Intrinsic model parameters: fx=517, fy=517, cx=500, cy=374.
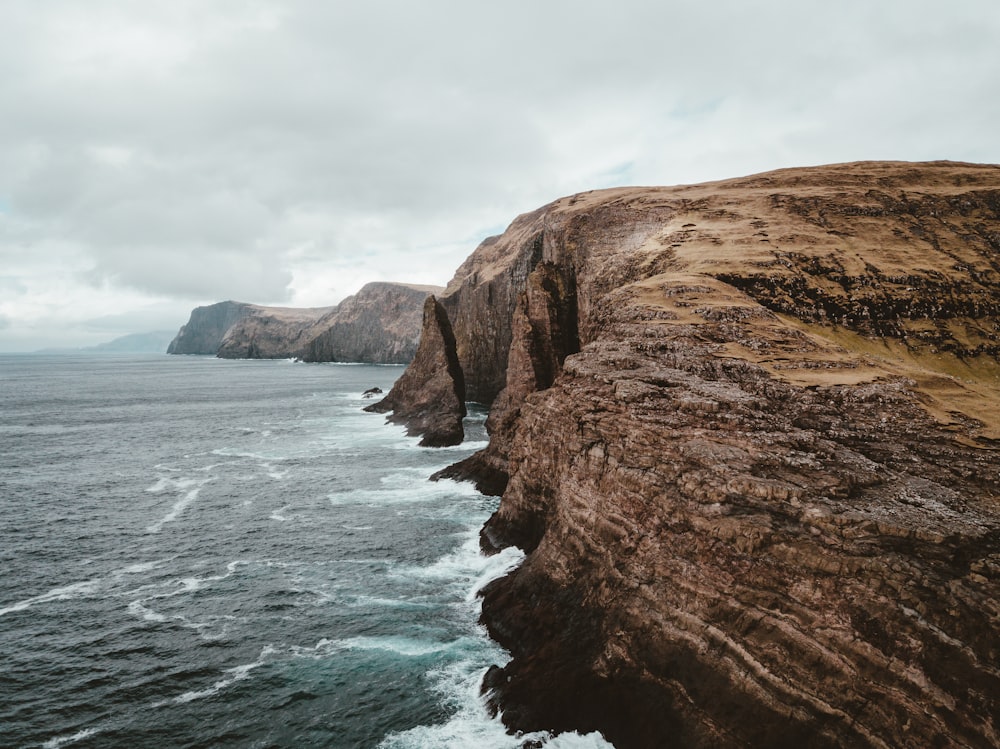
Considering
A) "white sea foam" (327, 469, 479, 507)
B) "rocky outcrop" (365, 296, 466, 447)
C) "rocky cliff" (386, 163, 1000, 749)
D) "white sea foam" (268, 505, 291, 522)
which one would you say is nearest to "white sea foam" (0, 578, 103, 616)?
"white sea foam" (268, 505, 291, 522)

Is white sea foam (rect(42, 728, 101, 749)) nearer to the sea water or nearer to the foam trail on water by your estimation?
the sea water

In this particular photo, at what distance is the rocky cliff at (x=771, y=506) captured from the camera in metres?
15.7

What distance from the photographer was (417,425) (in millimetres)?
81375

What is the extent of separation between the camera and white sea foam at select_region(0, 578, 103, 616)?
31625 millimetres

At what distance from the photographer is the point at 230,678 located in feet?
83.2

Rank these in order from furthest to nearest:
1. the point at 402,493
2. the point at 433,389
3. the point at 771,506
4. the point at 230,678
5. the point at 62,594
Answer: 1. the point at 433,389
2. the point at 402,493
3. the point at 62,594
4. the point at 230,678
5. the point at 771,506

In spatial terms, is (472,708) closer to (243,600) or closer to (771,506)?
(771,506)

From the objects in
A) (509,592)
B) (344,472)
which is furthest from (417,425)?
(509,592)

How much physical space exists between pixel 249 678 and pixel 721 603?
22.3 m

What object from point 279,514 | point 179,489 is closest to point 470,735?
point 279,514

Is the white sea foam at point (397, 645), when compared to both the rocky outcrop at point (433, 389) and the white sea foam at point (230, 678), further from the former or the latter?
the rocky outcrop at point (433, 389)

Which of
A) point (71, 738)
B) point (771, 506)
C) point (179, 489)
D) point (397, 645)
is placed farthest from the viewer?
point (179, 489)

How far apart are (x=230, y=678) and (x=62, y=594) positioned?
662 inches

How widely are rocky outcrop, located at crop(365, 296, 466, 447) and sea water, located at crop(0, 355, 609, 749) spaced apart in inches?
293
